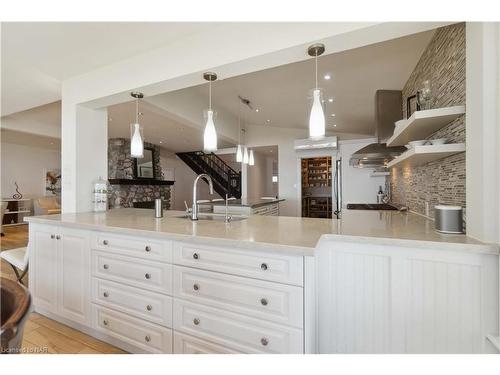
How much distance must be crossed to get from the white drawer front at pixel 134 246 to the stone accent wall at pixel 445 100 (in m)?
1.95

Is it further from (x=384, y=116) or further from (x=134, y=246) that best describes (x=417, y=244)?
(x=384, y=116)

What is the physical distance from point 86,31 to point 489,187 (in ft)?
9.02

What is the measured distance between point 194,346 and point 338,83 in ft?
10.5

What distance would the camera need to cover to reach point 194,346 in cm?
140

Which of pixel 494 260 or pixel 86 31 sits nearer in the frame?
pixel 494 260

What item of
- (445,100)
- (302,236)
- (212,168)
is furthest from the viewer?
(212,168)

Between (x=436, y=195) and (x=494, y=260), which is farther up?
(x=436, y=195)

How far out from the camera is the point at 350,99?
145 inches

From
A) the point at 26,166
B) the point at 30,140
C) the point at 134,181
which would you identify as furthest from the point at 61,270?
the point at 26,166

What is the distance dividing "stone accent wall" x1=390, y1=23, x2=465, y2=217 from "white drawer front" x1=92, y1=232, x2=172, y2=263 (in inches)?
76.8

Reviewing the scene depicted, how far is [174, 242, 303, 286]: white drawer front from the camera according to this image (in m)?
1.18

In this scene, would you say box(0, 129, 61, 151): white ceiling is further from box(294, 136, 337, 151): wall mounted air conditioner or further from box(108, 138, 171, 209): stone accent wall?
box(294, 136, 337, 151): wall mounted air conditioner
